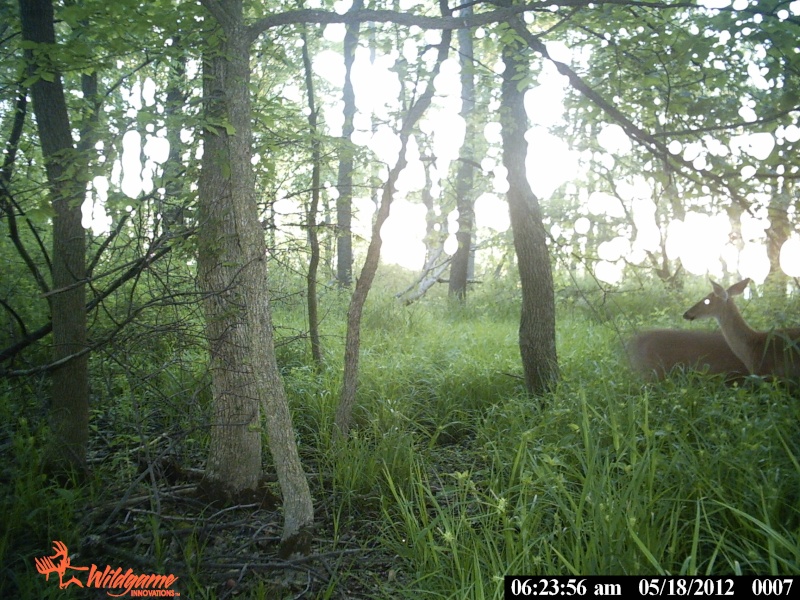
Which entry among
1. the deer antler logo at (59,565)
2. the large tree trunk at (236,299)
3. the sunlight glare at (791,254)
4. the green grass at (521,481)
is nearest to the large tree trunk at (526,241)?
the green grass at (521,481)

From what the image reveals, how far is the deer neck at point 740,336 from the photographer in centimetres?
441

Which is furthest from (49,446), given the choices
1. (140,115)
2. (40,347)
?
(140,115)

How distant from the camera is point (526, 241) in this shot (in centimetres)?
500

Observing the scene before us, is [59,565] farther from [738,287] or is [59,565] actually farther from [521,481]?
[738,287]

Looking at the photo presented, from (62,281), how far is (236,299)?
114 cm

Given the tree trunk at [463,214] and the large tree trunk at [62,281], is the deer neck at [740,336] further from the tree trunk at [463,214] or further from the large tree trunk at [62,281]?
the large tree trunk at [62,281]

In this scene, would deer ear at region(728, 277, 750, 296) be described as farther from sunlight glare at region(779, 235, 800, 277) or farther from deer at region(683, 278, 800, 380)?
sunlight glare at region(779, 235, 800, 277)

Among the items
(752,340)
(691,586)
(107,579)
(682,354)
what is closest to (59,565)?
(107,579)

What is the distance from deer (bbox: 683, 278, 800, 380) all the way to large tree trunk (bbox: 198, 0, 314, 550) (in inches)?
126

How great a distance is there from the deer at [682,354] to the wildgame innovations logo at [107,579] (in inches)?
141

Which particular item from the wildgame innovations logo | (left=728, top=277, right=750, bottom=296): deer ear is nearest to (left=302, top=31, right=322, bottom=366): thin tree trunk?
the wildgame innovations logo

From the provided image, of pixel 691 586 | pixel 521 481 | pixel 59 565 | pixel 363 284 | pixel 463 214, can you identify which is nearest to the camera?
pixel 691 586

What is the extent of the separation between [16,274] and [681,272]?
412 inches

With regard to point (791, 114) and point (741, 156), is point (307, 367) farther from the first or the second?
point (791, 114)
